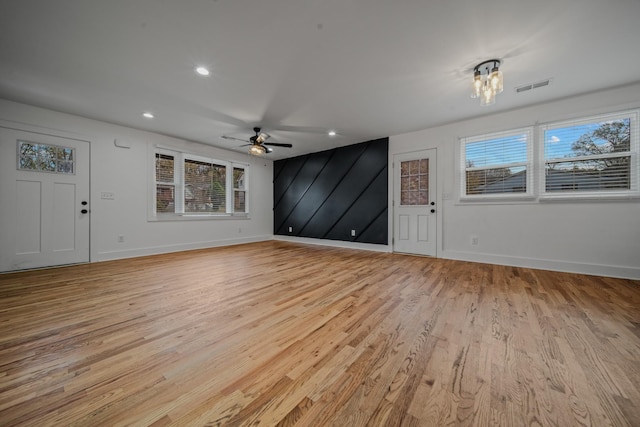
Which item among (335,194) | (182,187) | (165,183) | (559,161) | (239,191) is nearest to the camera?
(559,161)

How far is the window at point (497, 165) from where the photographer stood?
3668 mm

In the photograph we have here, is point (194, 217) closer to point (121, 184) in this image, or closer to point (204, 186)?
point (204, 186)

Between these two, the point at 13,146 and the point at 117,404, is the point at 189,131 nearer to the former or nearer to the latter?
the point at 13,146

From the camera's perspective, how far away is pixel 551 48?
2.24m

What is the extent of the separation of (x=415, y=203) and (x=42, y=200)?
641 cm

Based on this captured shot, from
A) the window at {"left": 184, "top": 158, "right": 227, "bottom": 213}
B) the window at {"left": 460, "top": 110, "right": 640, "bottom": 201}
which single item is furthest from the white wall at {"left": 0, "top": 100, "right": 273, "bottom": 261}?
the window at {"left": 460, "top": 110, "right": 640, "bottom": 201}

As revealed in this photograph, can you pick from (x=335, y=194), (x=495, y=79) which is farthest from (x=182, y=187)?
(x=495, y=79)

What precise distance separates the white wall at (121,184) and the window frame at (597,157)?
21.3 ft

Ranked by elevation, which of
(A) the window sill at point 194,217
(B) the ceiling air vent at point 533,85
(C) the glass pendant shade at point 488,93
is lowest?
(A) the window sill at point 194,217

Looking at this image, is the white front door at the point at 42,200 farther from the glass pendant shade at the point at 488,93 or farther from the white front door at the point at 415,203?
the glass pendant shade at the point at 488,93

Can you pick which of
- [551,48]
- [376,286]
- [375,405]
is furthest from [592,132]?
[375,405]

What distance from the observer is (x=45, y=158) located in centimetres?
360

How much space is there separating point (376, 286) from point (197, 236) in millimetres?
4445

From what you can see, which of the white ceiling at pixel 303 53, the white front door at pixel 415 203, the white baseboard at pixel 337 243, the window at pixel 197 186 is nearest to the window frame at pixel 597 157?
the white ceiling at pixel 303 53
